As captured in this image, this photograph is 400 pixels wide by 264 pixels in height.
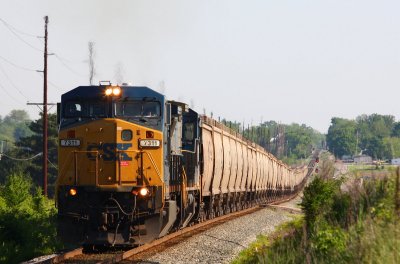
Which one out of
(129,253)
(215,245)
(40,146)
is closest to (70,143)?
(129,253)

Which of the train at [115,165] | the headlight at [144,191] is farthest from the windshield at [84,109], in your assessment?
the headlight at [144,191]

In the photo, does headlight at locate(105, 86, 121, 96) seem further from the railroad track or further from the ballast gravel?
the ballast gravel

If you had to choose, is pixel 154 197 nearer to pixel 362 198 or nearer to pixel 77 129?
pixel 77 129

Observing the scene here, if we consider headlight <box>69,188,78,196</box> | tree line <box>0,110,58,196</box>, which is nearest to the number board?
headlight <box>69,188,78,196</box>

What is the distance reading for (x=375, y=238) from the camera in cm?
993

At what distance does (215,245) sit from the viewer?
57.7 feet

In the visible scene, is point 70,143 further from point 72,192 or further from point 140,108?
point 140,108

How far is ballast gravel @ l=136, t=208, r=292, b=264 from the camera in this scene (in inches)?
579

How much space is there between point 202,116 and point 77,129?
275 inches

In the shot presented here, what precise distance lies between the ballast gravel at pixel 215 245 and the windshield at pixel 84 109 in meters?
3.62

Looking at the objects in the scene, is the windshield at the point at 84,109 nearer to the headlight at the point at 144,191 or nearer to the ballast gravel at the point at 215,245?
the headlight at the point at 144,191

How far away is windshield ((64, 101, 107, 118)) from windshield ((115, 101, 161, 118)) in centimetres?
43

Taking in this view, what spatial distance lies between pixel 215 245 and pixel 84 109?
17.0ft

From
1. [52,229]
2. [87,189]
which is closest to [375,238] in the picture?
[87,189]
